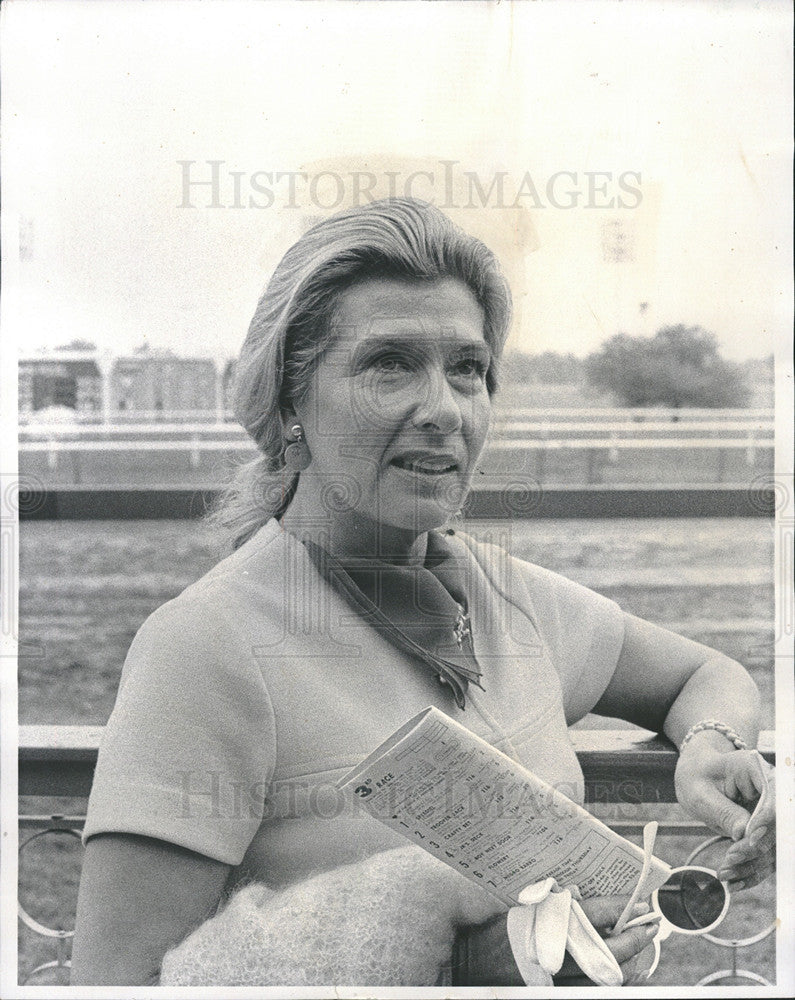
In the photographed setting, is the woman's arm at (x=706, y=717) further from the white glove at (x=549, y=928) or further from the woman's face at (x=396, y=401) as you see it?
the woman's face at (x=396, y=401)

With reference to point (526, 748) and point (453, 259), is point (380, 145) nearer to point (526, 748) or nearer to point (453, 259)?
point (453, 259)

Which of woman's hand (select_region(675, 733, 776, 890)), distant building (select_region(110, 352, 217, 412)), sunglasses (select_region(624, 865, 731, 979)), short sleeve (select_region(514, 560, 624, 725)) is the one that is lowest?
sunglasses (select_region(624, 865, 731, 979))

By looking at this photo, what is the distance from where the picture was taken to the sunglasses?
5.73 ft

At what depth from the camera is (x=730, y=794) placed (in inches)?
68.5

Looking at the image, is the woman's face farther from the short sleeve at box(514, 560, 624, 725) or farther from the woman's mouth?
the short sleeve at box(514, 560, 624, 725)

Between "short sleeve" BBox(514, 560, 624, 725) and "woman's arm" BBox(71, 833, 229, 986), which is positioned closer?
"woman's arm" BBox(71, 833, 229, 986)

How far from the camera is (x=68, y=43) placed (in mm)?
1697

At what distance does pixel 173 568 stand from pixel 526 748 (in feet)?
2.08

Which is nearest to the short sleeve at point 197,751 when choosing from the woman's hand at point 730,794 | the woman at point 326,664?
the woman at point 326,664

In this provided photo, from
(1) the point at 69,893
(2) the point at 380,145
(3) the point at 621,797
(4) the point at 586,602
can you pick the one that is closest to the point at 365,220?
(2) the point at 380,145

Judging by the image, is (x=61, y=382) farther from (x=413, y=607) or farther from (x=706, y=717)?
(x=706, y=717)

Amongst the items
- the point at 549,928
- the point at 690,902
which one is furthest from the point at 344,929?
the point at 690,902

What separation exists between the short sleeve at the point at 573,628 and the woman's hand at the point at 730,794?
19 cm

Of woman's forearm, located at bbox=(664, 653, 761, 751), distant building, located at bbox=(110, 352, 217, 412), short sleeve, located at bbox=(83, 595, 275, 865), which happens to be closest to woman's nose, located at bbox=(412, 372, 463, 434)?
distant building, located at bbox=(110, 352, 217, 412)
